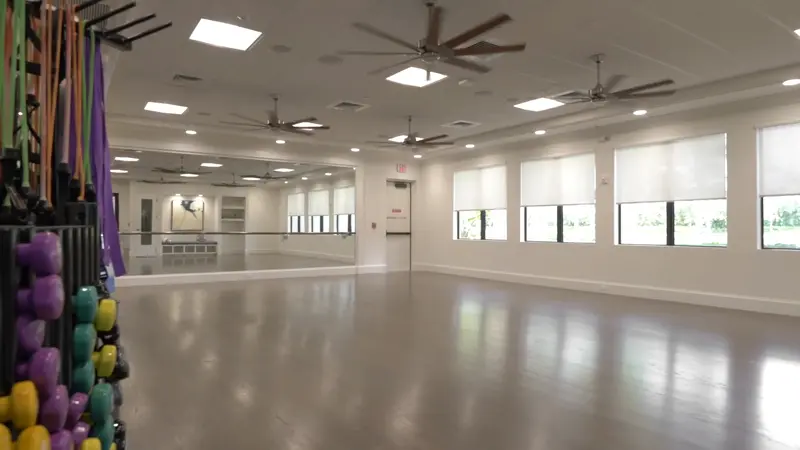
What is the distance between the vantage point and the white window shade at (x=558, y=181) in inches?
397

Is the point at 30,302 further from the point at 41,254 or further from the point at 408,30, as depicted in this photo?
the point at 408,30

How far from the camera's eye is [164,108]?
28.6ft

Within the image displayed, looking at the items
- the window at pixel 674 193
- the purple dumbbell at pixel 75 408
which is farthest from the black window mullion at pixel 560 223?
the purple dumbbell at pixel 75 408

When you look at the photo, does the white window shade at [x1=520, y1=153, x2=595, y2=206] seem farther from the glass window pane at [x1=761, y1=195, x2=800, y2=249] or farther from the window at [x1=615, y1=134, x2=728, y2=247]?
the glass window pane at [x1=761, y1=195, x2=800, y2=249]

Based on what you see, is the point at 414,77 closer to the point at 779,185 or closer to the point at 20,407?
the point at 779,185

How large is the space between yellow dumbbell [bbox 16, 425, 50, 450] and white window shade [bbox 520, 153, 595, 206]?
10.0 meters

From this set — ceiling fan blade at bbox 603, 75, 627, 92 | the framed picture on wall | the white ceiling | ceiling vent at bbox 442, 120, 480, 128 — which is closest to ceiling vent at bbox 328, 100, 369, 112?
the white ceiling

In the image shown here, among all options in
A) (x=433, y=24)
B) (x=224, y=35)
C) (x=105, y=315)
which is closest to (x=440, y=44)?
(x=433, y=24)

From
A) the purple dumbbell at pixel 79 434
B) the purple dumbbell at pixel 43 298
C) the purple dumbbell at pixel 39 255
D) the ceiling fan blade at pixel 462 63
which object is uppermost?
the ceiling fan blade at pixel 462 63

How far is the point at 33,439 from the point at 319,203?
12.2m

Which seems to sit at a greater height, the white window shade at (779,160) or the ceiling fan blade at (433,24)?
the ceiling fan blade at (433,24)

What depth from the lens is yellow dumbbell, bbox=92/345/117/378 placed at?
155 centimetres

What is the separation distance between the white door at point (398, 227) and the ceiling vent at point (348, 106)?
533 cm

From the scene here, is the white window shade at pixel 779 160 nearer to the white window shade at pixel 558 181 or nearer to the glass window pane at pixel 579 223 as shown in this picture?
the white window shade at pixel 558 181
